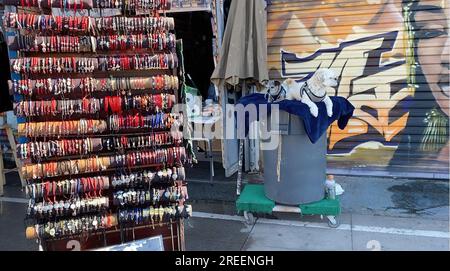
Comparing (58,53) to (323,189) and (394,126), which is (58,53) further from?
(394,126)

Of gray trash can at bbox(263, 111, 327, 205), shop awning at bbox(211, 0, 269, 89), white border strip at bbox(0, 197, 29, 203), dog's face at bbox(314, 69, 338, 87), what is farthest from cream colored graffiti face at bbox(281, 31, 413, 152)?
white border strip at bbox(0, 197, 29, 203)

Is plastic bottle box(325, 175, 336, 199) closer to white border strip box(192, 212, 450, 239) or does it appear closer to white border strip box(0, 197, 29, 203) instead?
white border strip box(192, 212, 450, 239)

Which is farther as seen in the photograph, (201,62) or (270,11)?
(201,62)

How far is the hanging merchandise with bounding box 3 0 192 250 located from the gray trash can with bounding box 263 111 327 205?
1666 millimetres

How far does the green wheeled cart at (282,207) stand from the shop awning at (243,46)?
1.72m

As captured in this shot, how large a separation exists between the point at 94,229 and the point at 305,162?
2.33m

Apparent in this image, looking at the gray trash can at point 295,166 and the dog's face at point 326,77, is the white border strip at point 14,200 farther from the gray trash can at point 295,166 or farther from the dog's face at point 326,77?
the dog's face at point 326,77

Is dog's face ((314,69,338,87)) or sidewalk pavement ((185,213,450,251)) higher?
dog's face ((314,69,338,87))

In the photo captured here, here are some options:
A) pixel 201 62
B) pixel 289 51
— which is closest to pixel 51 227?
pixel 289 51

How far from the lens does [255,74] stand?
5.49 metres

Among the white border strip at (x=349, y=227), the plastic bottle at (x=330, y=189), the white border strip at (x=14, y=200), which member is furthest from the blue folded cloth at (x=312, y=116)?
the white border strip at (x=14, y=200)

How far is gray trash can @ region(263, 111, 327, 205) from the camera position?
4.10 metres

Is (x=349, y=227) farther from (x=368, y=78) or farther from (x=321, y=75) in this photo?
(x=368, y=78)

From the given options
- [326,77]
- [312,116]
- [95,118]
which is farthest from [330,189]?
[95,118]
